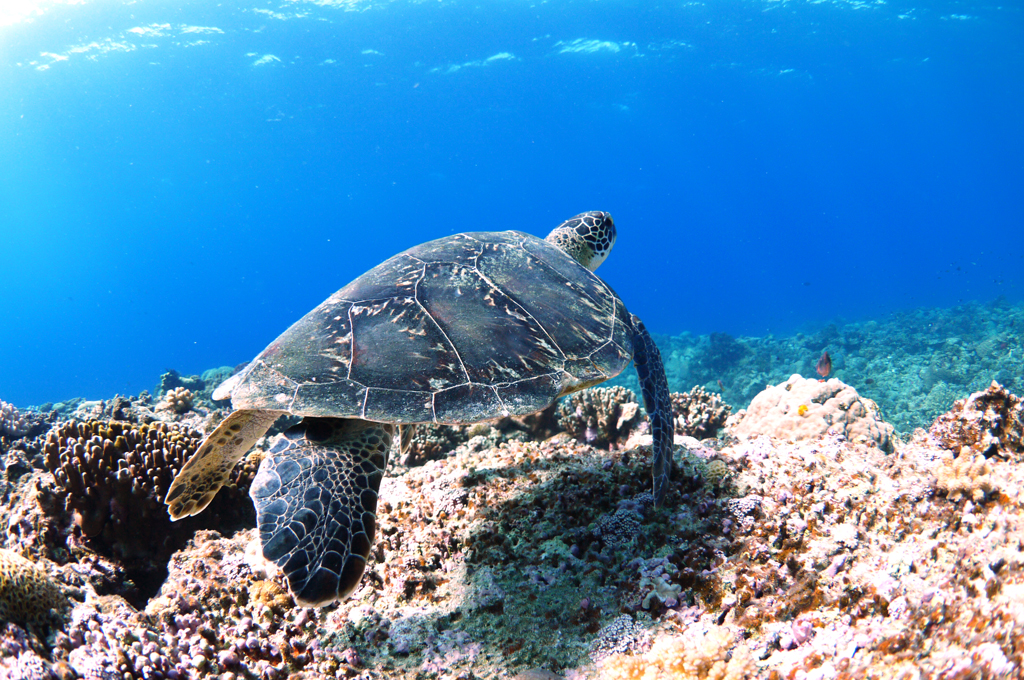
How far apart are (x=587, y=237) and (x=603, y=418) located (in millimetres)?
2284

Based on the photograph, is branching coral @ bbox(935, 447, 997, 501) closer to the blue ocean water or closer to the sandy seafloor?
the sandy seafloor

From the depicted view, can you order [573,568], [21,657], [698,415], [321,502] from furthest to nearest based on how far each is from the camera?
[698,415] < [573,568] < [321,502] < [21,657]

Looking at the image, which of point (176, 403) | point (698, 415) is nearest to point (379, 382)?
point (698, 415)

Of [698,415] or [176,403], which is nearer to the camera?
[698,415]

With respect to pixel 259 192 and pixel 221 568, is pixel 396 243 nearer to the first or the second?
pixel 259 192

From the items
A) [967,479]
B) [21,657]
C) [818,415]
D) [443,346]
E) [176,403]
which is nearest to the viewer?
[21,657]

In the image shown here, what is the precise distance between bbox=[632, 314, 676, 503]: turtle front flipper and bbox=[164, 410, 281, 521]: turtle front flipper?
227 centimetres

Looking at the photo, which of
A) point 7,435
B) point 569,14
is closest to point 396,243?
point 569,14

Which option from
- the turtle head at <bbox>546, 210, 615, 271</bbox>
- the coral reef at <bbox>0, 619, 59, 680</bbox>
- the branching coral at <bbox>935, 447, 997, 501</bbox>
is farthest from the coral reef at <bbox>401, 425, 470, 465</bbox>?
the branching coral at <bbox>935, 447, 997, 501</bbox>

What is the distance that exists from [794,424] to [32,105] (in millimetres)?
64770

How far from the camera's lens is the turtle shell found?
239 centimetres

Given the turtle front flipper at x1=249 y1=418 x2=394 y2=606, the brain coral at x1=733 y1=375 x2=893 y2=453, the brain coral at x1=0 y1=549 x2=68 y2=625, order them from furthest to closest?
the brain coral at x1=733 y1=375 x2=893 y2=453, the turtle front flipper at x1=249 y1=418 x2=394 y2=606, the brain coral at x1=0 y1=549 x2=68 y2=625

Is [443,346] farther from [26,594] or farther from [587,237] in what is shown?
[587,237]

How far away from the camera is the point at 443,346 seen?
2619 mm
